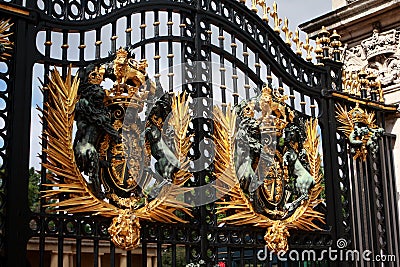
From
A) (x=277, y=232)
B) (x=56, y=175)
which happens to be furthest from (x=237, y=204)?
(x=56, y=175)

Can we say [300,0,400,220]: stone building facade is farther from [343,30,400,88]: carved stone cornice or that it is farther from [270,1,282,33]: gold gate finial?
[270,1,282,33]: gold gate finial

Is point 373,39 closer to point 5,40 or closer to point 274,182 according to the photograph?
point 274,182

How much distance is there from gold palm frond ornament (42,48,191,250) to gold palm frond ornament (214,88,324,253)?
0.46m

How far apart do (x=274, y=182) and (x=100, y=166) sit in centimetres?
175

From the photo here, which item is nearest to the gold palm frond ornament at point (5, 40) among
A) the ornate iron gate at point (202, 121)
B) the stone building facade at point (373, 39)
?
the ornate iron gate at point (202, 121)

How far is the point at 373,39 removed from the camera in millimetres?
7102

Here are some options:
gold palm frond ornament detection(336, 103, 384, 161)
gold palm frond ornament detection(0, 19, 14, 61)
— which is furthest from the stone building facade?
gold palm frond ornament detection(0, 19, 14, 61)

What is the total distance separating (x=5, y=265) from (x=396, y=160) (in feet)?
14.0

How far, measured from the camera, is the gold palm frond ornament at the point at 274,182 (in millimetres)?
5738

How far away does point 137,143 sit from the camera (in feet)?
17.3

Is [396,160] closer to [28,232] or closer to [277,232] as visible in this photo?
[277,232]

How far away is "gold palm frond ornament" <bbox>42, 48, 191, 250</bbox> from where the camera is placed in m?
4.83

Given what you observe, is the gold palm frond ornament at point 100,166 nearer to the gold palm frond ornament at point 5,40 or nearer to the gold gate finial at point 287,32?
the gold palm frond ornament at point 5,40

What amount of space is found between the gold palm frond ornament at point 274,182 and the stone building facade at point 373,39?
109 cm
